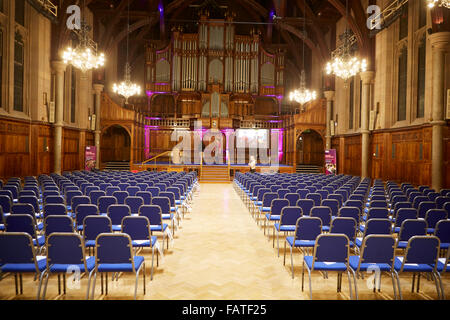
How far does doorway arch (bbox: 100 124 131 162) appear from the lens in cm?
2422

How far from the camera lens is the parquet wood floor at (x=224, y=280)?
3.96 metres

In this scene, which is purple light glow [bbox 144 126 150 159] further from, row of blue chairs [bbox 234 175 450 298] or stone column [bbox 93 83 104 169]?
row of blue chairs [bbox 234 175 450 298]

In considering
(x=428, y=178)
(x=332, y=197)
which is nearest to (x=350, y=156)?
(x=428, y=178)

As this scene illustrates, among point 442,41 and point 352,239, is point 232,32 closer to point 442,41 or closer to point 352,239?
point 442,41

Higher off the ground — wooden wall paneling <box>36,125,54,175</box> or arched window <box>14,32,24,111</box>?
arched window <box>14,32,24,111</box>

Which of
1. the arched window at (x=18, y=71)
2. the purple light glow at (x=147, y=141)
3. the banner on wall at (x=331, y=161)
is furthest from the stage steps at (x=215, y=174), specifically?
the arched window at (x=18, y=71)

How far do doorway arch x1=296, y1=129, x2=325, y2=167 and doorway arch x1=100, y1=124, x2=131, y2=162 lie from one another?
14.1 metres

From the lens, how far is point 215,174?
20.1 meters

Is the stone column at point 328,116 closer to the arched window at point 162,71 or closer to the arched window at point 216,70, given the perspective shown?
the arched window at point 216,70

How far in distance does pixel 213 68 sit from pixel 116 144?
34.9ft

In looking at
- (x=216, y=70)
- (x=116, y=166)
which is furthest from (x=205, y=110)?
(x=116, y=166)

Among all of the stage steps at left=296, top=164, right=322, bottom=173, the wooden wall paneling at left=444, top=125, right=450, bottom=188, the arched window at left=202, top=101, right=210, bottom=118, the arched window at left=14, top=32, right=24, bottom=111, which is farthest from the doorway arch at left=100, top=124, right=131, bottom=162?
the wooden wall paneling at left=444, top=125, right=450, bottom=188

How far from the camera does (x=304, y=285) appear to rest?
4.31 metres

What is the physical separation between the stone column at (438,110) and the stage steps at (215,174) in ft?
37.1
